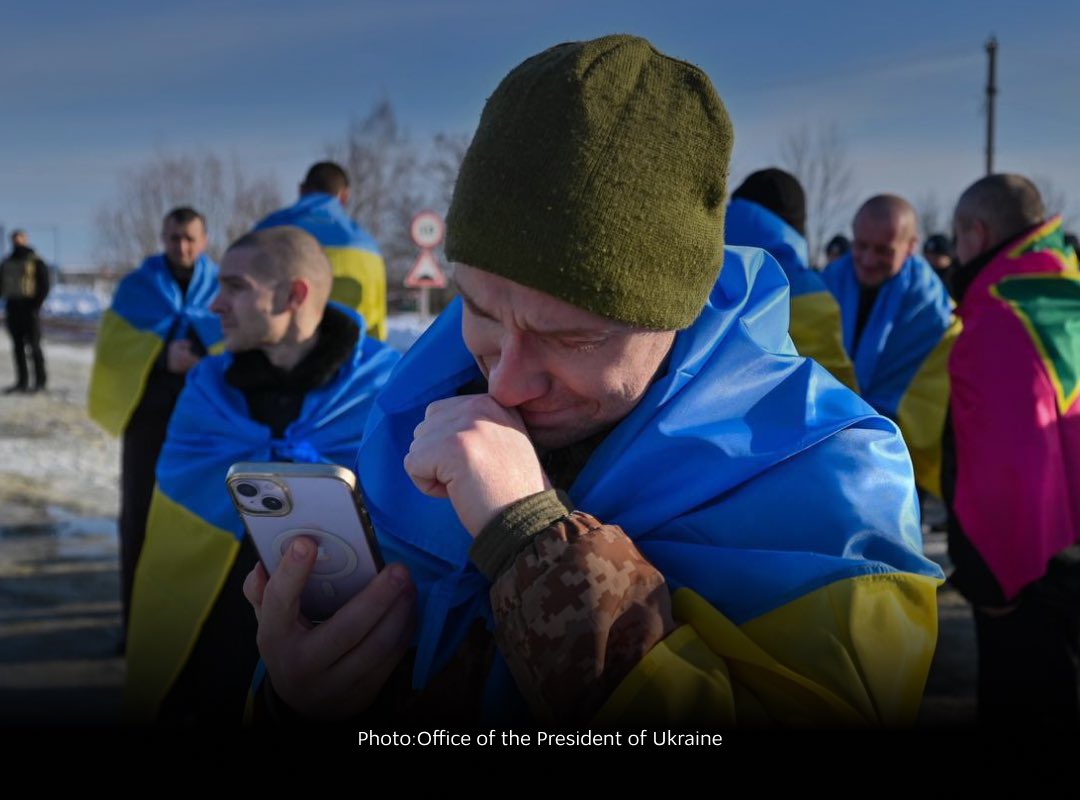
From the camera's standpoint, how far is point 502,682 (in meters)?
1.46

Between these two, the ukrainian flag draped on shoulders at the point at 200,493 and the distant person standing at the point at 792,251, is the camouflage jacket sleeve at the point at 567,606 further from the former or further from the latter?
the distant person standing at the point at 792,251

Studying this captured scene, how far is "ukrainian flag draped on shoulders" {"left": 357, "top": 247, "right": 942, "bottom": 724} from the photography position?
126 cm

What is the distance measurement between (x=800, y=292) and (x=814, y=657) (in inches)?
133

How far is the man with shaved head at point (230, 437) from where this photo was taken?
11.6ft

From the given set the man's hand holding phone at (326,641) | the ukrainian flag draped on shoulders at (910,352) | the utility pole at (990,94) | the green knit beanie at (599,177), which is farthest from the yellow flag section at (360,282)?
the utility pole at (990,94)

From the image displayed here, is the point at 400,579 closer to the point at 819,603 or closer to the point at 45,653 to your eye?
the point at 819,603

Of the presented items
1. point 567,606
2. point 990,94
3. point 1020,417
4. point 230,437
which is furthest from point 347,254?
point 990,94

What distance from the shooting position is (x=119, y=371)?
5.51 metres

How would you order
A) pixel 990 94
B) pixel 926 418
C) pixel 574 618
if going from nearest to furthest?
pixel 574 618
pixel 926 418
pixel 990 94

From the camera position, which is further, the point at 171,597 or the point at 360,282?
the point at 360,282

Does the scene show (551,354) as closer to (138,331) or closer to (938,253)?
(138,331)

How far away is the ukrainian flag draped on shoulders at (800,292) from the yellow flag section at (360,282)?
7.02ft

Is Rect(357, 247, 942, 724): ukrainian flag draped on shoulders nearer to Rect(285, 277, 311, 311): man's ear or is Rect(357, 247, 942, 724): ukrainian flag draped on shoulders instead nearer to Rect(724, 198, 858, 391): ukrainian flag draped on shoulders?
Rect(285, 277, 311, 311): man's ear

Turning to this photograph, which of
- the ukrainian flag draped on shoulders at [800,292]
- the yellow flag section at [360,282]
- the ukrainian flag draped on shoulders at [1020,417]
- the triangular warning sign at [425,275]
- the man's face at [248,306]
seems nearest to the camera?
the man's face at [248,306]
